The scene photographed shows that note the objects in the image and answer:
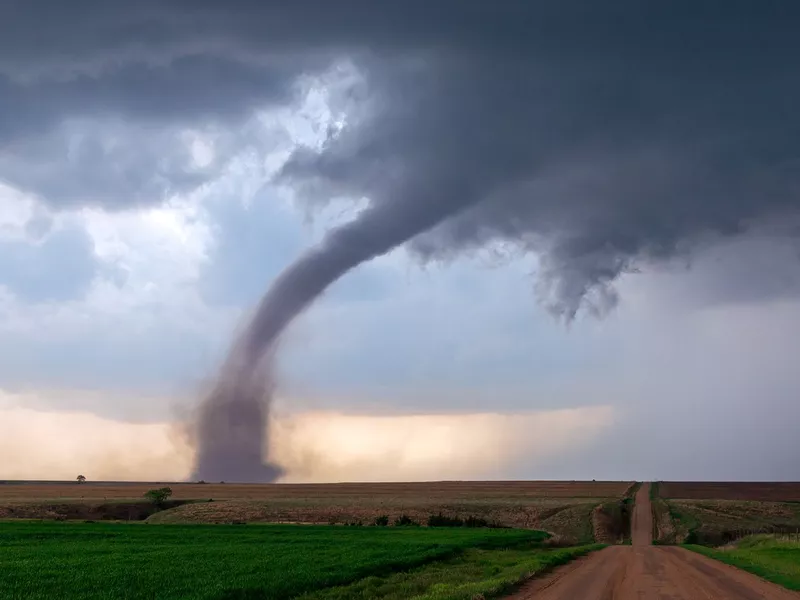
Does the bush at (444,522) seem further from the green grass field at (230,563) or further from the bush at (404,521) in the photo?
the green grass field at (230,563)

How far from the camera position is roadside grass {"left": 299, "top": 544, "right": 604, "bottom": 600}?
30531 mm

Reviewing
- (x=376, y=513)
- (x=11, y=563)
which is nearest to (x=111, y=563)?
(x=11, y=563)

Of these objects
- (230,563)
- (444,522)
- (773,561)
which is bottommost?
(444,522)

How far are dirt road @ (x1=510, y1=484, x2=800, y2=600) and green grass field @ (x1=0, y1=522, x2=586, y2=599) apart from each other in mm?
2207

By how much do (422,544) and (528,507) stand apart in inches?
2644

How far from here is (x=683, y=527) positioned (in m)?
98.2

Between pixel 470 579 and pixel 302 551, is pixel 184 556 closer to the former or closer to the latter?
pixel 302 551

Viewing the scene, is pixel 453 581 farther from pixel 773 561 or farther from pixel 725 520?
pixel 725 520

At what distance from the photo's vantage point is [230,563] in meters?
41.4

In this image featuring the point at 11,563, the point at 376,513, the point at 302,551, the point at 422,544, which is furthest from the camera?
the point at 376,513

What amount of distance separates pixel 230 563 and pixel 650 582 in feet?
72.7

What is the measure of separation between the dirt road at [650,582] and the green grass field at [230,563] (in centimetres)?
221

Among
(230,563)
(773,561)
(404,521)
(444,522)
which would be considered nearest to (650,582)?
(773,561)

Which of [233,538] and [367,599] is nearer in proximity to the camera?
[367,599]
